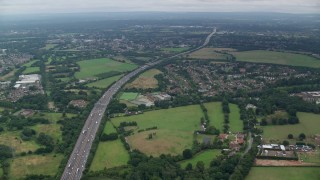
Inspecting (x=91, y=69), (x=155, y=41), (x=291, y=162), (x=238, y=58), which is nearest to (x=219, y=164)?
(x=291, y=162)

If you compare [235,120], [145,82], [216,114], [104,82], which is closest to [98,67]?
[104,82]

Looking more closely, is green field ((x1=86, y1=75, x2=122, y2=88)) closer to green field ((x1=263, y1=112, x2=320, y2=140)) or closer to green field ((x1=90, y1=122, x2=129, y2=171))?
green field ((x1=90, y1=122, x2=129, y2=171))

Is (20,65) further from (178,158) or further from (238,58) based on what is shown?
(178,158)

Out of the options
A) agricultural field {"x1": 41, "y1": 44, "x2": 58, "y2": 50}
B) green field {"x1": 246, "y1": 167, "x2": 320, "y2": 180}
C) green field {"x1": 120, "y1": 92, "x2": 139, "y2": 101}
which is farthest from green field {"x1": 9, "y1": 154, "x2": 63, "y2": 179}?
agricultural field {"x1": 41, "y1": 44, "x2": 58, "y2": 50}

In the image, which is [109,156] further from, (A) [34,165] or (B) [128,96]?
(B) [128,96]

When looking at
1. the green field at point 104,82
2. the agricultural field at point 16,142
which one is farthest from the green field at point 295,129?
the green field at point 104,82
